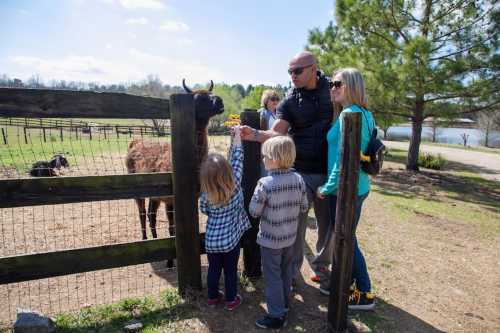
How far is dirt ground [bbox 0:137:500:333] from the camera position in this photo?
3.15 m

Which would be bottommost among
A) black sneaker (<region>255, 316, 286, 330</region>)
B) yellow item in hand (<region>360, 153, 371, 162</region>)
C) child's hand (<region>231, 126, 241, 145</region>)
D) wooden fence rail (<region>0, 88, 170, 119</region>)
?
black sneaker (<region>255, 316, 286, 330</region>)

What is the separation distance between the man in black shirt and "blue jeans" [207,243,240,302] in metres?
0.61

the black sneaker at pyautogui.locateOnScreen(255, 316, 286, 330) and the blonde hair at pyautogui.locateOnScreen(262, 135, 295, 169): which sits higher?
the blonde hair at pyautogui.locateOnScreen(262, 135, 295, 169)

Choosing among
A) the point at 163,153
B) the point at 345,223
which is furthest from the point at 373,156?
the point at 163,153

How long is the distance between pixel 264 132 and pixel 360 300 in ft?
6.22

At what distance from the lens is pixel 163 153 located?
4945mm

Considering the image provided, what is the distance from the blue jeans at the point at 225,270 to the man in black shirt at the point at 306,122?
23.9 inches

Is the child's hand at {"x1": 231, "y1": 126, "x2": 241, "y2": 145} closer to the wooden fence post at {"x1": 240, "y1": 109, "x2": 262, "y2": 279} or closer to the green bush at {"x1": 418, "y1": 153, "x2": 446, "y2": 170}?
the wooden fence post at {"x1": 240, "y1": 109, "x2": 262, "y2": 279}

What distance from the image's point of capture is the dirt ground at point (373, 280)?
3.15m

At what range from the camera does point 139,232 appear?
5598 mm

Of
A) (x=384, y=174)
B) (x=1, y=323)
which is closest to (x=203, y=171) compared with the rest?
(x=1, y=323)

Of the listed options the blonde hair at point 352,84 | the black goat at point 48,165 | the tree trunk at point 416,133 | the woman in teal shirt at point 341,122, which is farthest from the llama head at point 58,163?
the tree trunk at point 416,133

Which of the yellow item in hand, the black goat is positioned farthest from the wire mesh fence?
the black goat

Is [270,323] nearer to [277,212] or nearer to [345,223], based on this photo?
[277,212]
